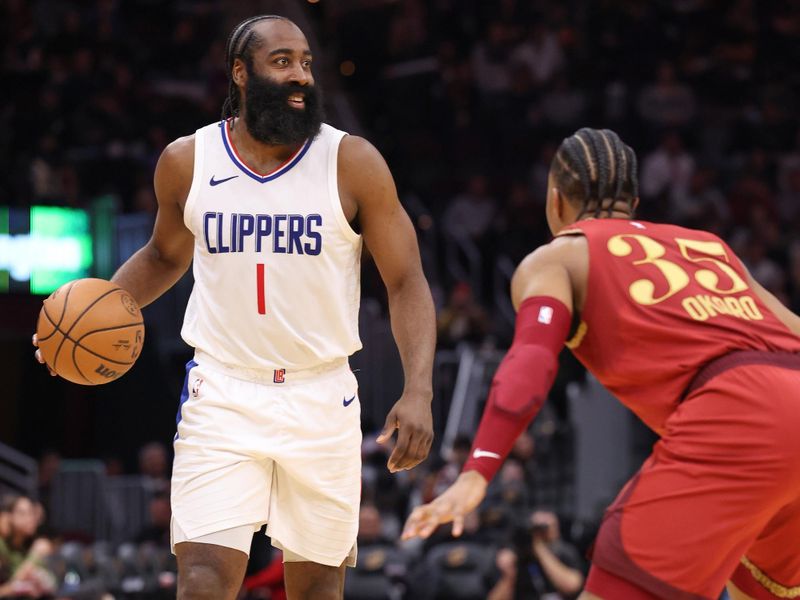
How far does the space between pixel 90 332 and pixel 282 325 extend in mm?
730

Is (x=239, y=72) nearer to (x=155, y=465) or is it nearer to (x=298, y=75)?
(x=298, y=75)

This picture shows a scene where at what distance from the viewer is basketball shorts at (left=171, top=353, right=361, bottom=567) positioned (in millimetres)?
4746

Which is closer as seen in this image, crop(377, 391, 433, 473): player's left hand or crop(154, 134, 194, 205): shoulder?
crop(377, 391, 433, 473): player's left hand

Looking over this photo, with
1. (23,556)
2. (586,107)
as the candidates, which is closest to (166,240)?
(23,556)

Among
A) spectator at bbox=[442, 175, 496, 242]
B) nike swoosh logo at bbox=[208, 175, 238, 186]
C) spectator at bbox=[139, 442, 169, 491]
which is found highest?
nike swoosh logo at bbox=[208, 175, 238, 186]

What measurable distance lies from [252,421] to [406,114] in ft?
41.4

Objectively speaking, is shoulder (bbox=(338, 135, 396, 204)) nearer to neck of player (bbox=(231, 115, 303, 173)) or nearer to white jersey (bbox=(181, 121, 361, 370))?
white jersey (bbox=(181, 121, 361, 370))

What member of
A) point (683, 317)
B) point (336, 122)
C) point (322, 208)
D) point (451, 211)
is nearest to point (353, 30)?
point (336, 122)

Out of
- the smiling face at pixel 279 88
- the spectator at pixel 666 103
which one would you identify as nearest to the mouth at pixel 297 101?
the smiling face at pixel 279 88

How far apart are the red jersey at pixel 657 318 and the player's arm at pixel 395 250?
37.8 inches

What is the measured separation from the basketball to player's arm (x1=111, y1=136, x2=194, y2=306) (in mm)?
227

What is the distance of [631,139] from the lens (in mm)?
15180

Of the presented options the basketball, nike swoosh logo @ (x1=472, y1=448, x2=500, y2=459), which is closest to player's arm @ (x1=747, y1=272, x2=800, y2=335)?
nike swoosh logo @ (x1=472, y1=448, x2=500, y2=459)

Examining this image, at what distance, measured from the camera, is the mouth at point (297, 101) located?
501 centimetres
